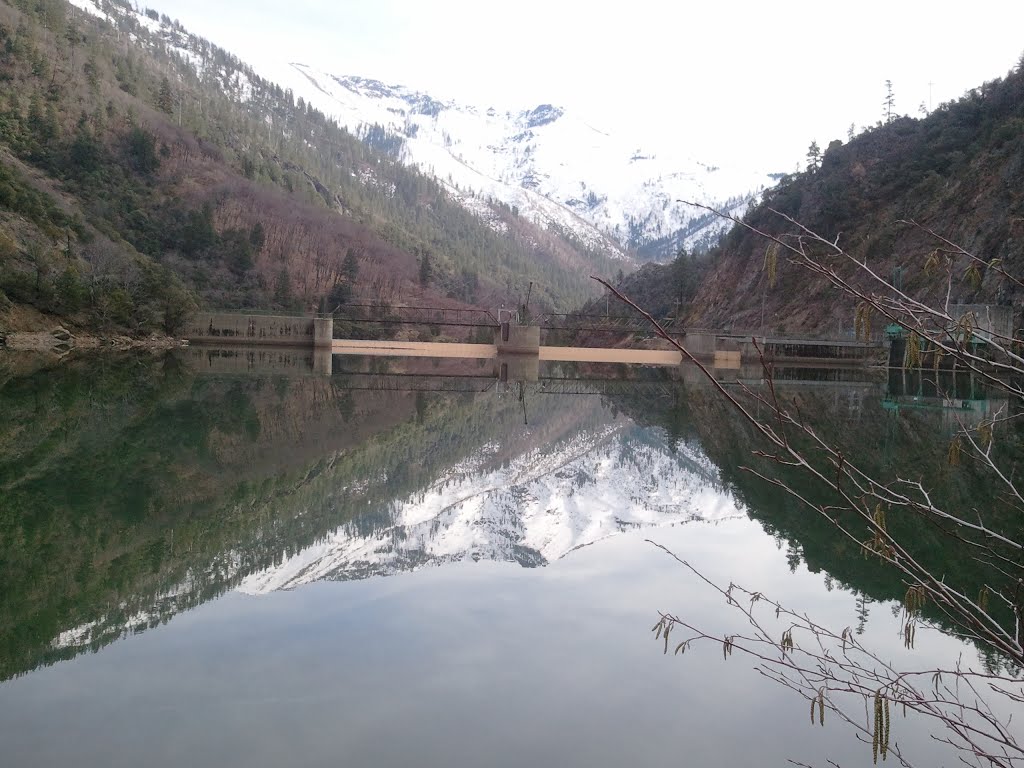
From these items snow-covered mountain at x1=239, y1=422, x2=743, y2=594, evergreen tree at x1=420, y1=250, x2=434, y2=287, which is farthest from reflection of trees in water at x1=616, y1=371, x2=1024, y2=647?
evergreen tree at x1=420, y1=250, x2=434, y2=287

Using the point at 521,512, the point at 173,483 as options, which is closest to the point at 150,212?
the point at 173,483

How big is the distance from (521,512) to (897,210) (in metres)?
53.0

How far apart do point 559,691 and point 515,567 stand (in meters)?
2.35

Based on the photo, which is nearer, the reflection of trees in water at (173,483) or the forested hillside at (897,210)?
the reflection of trees in water at (173,483)

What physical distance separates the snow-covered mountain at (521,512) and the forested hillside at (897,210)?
97.6 ft

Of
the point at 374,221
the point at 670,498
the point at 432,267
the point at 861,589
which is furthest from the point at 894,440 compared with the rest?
the point at 374,221

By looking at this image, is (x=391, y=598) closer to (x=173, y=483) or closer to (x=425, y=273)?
(x=173, y=483)

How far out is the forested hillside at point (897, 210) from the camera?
144 ft

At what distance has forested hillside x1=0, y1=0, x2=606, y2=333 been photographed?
4212 cm

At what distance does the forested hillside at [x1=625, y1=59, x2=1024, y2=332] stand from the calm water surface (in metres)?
31.9

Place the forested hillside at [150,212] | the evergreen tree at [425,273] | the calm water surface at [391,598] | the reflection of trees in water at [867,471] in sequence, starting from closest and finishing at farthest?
1. the calm water surface at [391,598]
2. the reflection of trees in water at [867,471]
3. the forested hillside at [150,212]
4. the evergreen tree at [425,273]

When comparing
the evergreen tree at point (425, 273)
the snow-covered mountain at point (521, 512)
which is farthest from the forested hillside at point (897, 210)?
the evergreen tree at point (425, 273)

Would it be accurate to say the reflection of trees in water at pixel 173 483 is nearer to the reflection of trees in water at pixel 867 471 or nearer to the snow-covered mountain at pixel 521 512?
the snow-covered mountain at pixel 521 512

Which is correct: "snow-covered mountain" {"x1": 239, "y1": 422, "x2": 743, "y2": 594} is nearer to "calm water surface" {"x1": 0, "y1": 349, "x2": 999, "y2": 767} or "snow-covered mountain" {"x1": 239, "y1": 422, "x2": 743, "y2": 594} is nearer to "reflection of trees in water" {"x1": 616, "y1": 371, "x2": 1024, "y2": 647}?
"calm water surface" {"x1": 0, "y1": 349, "x2": 999, "y2": 767}
